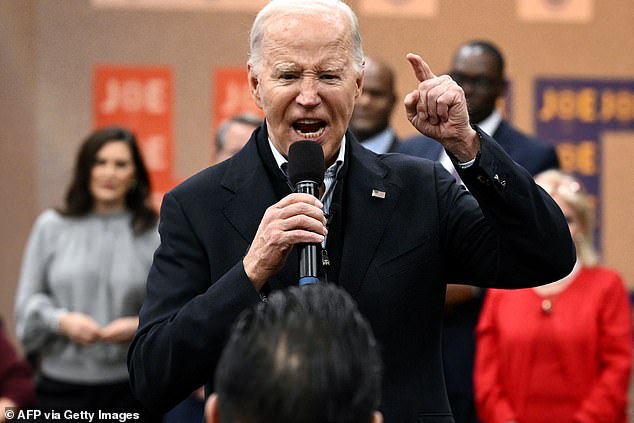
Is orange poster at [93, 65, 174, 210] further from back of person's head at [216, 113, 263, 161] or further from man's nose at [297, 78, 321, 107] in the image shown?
man's nose at [297, 78, 321, 107]

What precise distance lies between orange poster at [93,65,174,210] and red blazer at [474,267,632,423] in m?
2.46

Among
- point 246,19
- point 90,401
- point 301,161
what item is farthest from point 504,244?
point 246,19

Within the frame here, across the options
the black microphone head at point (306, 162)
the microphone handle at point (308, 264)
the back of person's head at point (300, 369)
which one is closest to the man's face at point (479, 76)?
the black microphone head at point (306, 162)

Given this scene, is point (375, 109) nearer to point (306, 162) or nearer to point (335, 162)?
point (335, 162)

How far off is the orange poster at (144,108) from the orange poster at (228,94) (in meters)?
0.23

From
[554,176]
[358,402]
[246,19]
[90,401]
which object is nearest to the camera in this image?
[358,402]

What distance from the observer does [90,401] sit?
4.60 metres

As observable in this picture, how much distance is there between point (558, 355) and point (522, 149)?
779 mm

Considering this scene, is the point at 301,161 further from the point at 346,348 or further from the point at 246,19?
the point at 246,19

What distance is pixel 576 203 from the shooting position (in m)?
4.33

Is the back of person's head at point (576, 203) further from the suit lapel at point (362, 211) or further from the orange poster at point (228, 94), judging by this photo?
the orange poster at point (228, 94)

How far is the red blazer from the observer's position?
13.4 feet

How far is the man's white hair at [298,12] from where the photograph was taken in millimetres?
2275

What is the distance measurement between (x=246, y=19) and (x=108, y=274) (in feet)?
6.30
